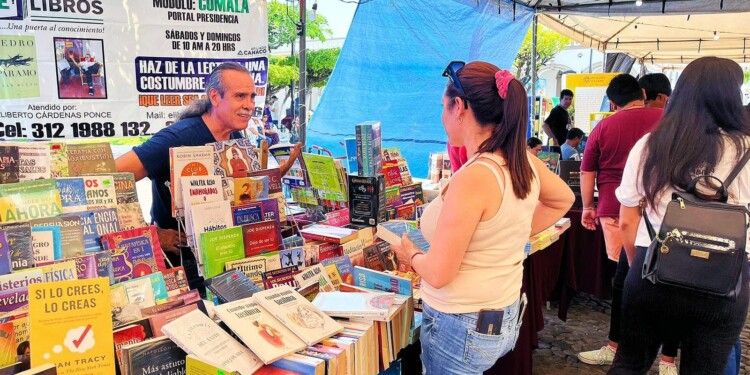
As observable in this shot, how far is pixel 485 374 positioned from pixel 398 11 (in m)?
3.89

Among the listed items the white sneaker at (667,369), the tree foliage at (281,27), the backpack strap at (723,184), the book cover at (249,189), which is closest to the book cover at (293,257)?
the book cover at (249,189)

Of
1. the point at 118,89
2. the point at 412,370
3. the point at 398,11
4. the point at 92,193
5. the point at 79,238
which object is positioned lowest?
the point at 412,370

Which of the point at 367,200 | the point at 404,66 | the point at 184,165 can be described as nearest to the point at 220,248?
the point at 184,165

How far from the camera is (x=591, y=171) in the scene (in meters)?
3.23

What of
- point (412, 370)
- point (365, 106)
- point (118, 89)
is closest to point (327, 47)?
point (365, 106)

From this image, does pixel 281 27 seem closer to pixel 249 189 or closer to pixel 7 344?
pixel 249 189

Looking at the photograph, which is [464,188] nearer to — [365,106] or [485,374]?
[485,374]

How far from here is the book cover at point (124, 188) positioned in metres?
1.78

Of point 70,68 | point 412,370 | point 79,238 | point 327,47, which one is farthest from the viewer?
point 327,47

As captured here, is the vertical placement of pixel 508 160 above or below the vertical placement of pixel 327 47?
below

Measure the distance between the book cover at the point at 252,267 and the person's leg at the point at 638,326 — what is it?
1237 mm

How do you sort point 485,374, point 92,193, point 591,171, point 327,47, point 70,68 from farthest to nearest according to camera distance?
1. point 327,47
2. point 591,171
3. point 70,68
4. point 485,374
5. point 92,193

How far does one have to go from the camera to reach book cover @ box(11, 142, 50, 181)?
1634mm

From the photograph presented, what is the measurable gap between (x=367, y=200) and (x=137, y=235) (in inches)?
37.8
